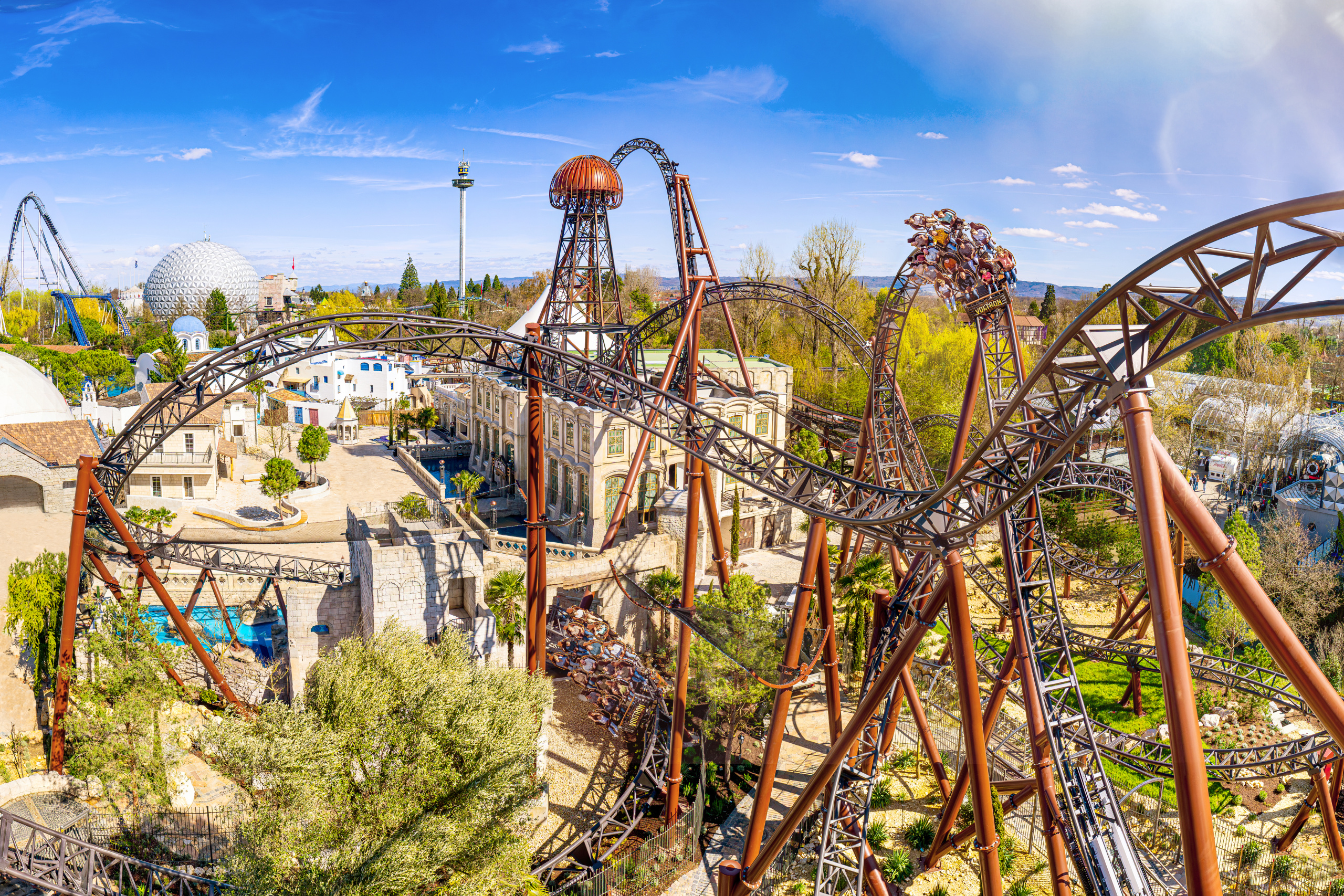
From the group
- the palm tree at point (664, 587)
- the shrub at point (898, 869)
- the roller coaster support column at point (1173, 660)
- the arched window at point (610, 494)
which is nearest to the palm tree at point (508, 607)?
the palm tree at point (664, 587)

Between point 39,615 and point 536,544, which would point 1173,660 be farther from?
point 39,615

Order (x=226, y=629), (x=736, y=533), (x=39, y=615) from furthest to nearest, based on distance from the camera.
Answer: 1. (x=736, y=533)
2. (x=226, y=629)
3. (x=39, y=615)

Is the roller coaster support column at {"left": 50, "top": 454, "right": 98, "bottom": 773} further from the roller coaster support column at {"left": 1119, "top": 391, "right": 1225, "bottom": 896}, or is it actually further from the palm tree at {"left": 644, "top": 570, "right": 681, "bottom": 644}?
the roller coaster support column at {"left": 1119, "top": 391, "right": 1225, "bottom": 896}

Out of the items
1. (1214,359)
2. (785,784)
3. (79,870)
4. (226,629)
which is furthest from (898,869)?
(1214,359)

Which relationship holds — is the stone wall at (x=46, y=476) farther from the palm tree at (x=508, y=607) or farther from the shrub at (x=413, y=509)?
the palm tree at (x=508, y=607)

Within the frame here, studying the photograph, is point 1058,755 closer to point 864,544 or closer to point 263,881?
point 263,881

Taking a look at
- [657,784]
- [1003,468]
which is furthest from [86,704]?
[1003,468]
